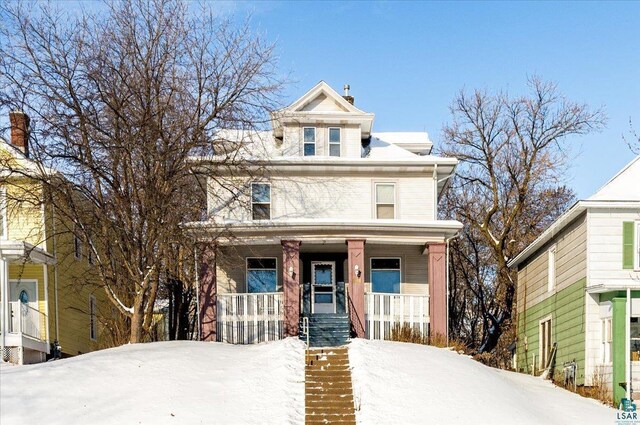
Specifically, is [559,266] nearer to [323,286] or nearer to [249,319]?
[323,286]

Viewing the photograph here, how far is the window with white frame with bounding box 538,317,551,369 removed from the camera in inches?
1083

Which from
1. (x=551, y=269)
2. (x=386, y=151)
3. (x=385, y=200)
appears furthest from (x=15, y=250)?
(x=551, y=269)

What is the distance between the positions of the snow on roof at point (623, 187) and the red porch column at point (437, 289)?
16.4ft

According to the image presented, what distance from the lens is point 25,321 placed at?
26.1 meters

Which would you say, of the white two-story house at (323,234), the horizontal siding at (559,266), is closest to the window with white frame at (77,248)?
the white two-story house at (323,234)

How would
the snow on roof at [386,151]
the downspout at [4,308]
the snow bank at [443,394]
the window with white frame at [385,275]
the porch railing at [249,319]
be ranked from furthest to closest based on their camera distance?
the snow on roof at [386,151] → the window with white frame at [385,275] → the porch railing at [249,319] → the downspout at [4,308] → the snow bank at [443,394]

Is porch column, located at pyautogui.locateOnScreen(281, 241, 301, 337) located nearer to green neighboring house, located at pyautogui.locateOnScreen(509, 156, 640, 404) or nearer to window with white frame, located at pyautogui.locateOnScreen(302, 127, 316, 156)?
window with white frame, located at pyautogui.locateOnScreen(302, 127, 316, 156)

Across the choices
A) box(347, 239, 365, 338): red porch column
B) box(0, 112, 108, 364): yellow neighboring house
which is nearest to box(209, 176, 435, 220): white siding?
box(347, 239, 365, 338): red porch column

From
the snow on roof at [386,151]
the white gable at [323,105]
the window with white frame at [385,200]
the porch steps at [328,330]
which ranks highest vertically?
the white gable at [323,105]

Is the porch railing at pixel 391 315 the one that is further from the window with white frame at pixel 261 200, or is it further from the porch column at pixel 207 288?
the porch column at pixel 207 288

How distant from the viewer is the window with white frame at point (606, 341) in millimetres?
22875

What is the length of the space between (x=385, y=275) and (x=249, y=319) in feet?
17.0

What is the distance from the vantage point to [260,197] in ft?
89.9

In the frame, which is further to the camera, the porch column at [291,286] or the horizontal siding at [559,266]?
the porch column at [291,286]
